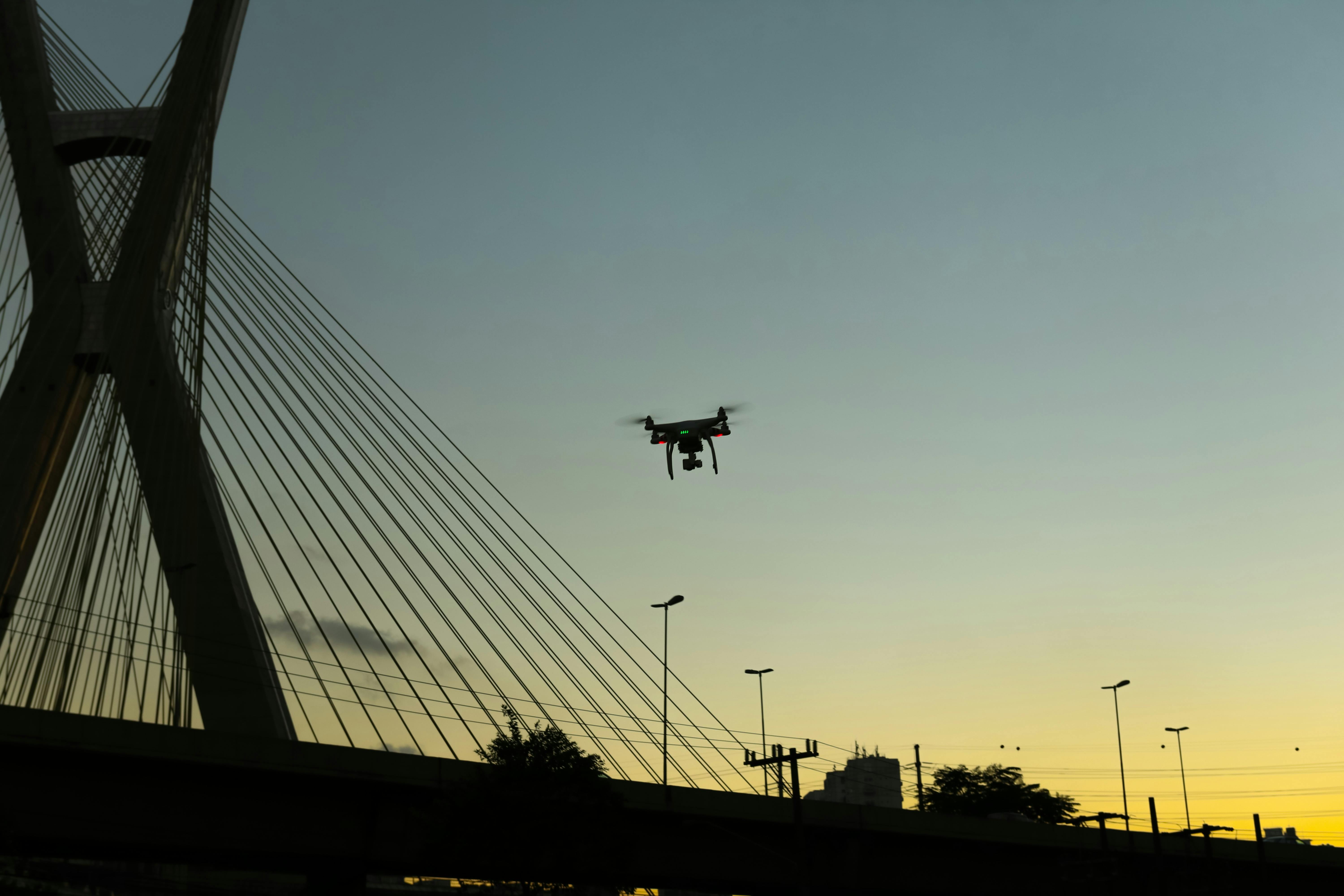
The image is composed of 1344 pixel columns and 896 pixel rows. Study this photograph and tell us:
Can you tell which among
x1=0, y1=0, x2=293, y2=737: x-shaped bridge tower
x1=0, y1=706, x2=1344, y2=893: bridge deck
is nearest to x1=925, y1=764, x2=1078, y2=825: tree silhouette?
x1=0, y1=706, x2=1344, y2=893: bridge deck

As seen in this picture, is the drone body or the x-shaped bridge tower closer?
the x-shaped bridge tower

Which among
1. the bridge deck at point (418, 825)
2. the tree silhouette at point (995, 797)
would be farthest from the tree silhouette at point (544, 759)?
the tree silhouette at point (995, 797)

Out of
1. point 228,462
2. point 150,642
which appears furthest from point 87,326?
point 150,642

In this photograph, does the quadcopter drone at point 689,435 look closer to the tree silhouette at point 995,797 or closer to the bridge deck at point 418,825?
the bridge deck at point 418,825

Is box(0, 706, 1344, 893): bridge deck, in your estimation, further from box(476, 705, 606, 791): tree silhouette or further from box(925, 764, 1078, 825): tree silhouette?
box(925, 764, 1078, 825): tree silhouette

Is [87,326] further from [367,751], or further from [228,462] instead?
[367,751]

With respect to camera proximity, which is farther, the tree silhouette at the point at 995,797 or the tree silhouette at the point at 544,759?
the tree silhouette at the point at 995,797

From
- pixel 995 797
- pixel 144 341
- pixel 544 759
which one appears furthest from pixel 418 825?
pixel 995 797

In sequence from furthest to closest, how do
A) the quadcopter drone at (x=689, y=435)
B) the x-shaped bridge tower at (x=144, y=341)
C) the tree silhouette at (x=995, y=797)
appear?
the tree silhouette at (x=995, y=797) < the quadcopter drone at (x=689, y=435) < the x-shaped bridge tower at (x=144, y=341)
